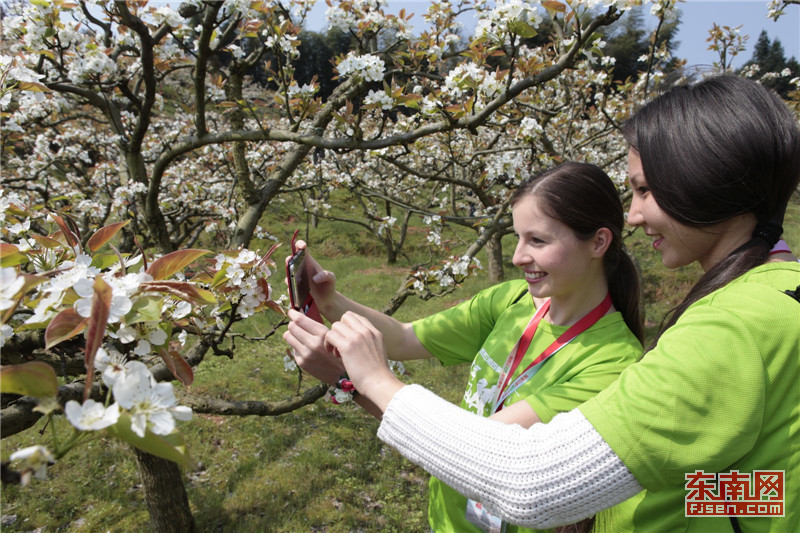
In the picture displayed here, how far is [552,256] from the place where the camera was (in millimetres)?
1229

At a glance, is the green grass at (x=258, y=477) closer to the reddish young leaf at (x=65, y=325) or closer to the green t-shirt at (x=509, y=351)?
the green t-shirt at (x=509, y=351)

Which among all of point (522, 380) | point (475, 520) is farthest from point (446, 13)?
point (475, 520)

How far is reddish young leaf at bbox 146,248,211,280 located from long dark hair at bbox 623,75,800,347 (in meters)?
0.87

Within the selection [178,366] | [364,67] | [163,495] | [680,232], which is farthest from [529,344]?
[163,495]

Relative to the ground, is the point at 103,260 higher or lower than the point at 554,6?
lower

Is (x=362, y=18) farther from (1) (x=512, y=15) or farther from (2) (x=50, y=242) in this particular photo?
(2) (x=50, y=242)

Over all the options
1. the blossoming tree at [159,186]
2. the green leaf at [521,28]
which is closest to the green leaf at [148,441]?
the blossoming tree at [159,186]

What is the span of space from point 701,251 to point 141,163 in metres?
3.27

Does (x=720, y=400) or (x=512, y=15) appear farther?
(x=512, y=15)

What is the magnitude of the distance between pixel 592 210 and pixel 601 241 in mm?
95

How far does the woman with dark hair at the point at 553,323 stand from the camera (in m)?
1.09

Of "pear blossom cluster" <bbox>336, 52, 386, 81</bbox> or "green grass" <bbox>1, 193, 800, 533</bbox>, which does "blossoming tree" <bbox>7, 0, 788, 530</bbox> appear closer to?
"pear blossom cluster" <bbox>336, 52, 386, 81</bbox>

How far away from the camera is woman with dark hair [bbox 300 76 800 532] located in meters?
0.66

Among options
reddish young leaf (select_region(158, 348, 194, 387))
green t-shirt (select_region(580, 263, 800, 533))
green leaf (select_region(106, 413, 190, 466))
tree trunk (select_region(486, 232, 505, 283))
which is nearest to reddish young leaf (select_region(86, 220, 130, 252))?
reddish young leaf (select_region(158, 348, 194, 387))
